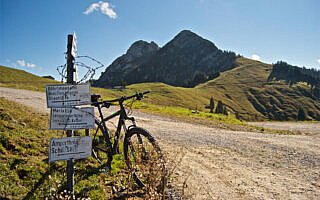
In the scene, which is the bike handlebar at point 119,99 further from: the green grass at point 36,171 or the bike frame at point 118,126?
the green grass at point 36,171

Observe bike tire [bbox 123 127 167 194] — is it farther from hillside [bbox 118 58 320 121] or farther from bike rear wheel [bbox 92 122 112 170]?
hillside [bbox 118 58 320 121]

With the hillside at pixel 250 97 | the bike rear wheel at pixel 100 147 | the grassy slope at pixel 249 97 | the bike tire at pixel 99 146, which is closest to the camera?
the bike rear wheel at pixel 100 147

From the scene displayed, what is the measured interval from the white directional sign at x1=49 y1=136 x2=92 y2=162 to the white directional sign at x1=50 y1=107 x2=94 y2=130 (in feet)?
0.71

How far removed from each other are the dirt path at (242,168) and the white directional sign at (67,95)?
8.56 ft

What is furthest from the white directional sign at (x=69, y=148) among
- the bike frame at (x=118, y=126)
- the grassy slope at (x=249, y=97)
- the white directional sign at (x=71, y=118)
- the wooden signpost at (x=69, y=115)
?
the grassy slope at (x=249, y=97)

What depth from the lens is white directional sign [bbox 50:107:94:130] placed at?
4.38 metres

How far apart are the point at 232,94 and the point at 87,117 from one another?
6111 inches

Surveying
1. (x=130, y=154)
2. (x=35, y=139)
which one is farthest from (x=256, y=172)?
(x=35, y=139)

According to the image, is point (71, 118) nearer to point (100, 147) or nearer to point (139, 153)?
point (139, 153)

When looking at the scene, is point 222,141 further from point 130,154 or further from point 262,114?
point 262,114

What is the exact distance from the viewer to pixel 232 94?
153125mm

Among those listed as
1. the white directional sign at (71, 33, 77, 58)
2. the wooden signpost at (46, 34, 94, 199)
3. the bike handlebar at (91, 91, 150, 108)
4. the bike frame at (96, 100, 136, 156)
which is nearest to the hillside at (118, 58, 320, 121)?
the bike handlebar at (91, 91, 150, 108)

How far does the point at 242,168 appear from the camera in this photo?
7965 millimetres

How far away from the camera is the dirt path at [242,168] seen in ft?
20.0
